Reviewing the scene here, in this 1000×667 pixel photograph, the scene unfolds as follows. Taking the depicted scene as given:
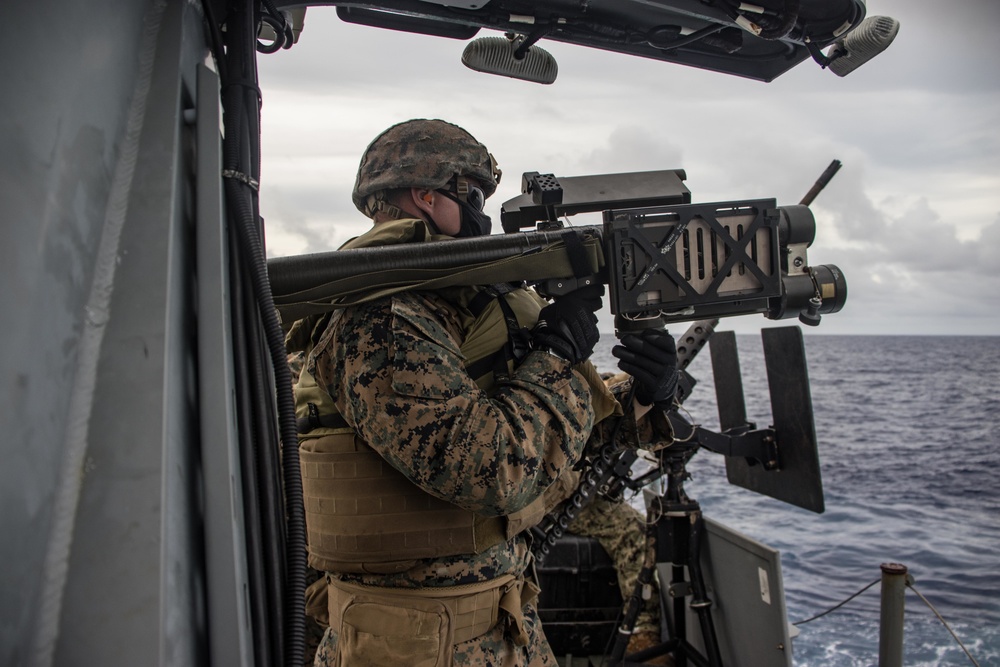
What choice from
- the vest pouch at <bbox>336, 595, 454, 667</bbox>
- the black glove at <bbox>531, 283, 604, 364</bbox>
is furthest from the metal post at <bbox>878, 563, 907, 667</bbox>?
the vest pouch at <bbox>336, 595, 454, 667</bbox>

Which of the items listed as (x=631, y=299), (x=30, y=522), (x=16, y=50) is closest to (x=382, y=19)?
(x=631, y=299)

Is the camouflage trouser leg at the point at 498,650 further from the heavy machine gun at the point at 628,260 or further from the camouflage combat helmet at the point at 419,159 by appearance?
the camouflage combat helmet at the point at 419,159

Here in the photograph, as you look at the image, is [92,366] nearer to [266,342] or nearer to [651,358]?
[266,342]

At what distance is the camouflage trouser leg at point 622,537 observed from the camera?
4.94 m

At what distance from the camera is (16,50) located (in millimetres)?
875

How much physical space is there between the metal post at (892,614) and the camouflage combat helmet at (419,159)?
2769 mm

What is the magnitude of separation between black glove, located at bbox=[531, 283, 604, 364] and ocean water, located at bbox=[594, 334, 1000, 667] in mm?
1751

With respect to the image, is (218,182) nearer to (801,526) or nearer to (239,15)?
(239,15)

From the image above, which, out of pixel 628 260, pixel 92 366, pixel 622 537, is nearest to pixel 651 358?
pixel 628 260

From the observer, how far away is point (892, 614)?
3631 mm

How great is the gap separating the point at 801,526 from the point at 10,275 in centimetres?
1238

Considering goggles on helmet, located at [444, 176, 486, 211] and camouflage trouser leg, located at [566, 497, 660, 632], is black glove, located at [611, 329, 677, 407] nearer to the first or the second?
goggles on helmet, located at [444, 176, 486, 211]

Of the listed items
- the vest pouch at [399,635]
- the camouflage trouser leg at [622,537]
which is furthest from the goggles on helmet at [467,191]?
the camouflage trouser leg at [622,537]

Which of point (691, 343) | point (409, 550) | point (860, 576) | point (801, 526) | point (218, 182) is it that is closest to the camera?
point (218, 182)
